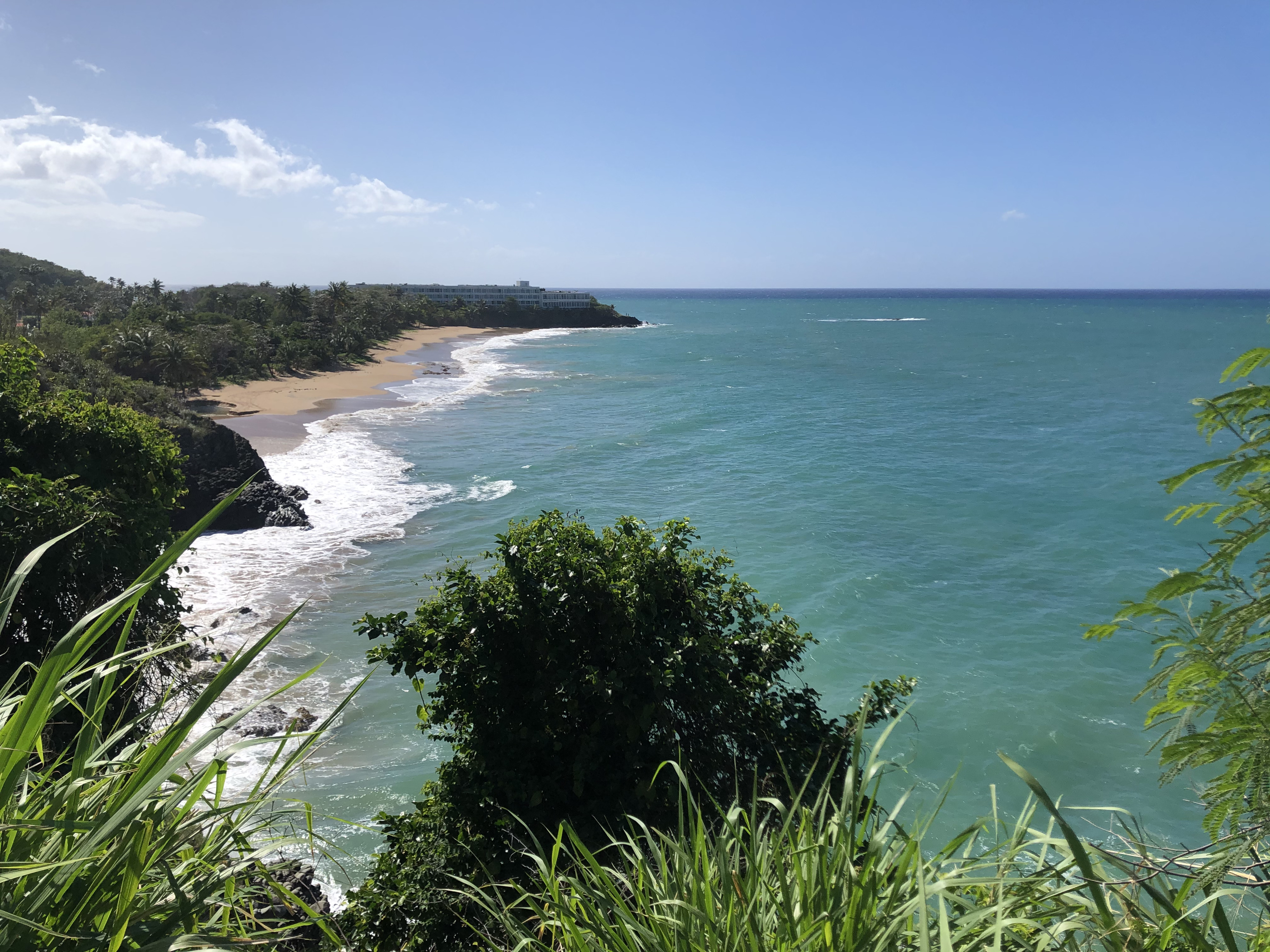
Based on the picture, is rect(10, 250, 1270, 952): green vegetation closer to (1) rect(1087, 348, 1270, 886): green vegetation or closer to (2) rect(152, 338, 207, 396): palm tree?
(1) rect(1087, 348, 1270, 886): green vegetation

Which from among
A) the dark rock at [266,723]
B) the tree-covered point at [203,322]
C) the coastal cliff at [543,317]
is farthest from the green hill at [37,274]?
the dark rock at [266,723]

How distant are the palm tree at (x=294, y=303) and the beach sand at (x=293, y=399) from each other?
13.6m

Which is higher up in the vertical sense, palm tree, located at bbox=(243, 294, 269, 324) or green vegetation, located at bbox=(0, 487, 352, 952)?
palm tree, located at bbox=(243, 294, 269, 324)

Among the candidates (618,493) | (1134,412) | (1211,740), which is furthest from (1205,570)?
(1134,412)

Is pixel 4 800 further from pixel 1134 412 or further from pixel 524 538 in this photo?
pixel 1134 412

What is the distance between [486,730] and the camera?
20.6 ft

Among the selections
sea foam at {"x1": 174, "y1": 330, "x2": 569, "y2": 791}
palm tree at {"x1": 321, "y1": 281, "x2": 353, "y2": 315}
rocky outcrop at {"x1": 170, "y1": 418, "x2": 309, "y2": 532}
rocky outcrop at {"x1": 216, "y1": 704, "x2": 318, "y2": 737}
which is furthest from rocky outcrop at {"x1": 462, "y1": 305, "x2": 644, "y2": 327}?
rocky outcrop at {"x1": 216, "y1": 704, "x2": 318, "y2": 737}

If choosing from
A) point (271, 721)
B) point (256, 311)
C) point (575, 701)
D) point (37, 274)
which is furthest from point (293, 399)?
point (37, 274)

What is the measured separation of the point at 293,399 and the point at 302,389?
14.9ft

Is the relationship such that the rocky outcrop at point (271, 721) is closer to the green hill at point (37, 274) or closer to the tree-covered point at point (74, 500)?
the tree-covered point at point (74, 500)

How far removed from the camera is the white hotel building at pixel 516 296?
472ft

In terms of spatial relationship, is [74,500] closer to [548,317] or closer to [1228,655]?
[1228,655]

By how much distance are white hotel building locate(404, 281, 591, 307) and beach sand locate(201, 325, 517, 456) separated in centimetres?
7679

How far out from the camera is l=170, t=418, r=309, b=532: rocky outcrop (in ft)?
72.3
